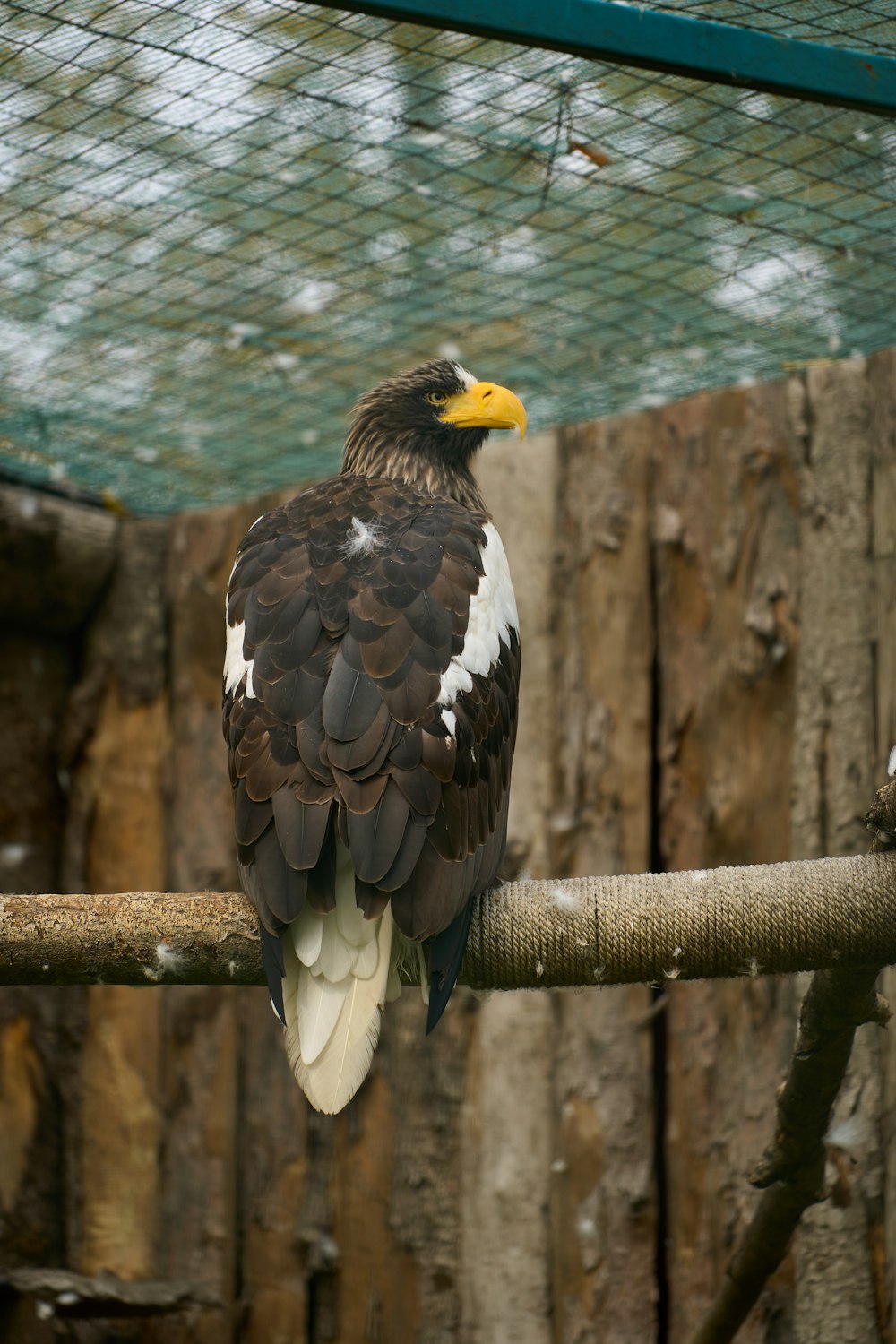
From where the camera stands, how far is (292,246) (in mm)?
4270

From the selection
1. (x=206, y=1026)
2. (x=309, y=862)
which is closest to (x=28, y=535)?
(x=206, y=1026)

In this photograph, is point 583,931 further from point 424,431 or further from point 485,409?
point 424,431

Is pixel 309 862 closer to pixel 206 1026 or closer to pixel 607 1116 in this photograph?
pixel 607 1116

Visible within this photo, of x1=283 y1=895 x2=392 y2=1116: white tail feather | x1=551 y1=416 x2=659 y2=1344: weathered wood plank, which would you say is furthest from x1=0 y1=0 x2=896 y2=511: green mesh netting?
x1=283 y1=895 x2=392 y2=1116: white tail feather

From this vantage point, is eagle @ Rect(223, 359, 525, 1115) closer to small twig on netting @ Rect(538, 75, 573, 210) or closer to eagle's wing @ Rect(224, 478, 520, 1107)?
eagle's wing @ Rect(224, 478, 520, 1107)

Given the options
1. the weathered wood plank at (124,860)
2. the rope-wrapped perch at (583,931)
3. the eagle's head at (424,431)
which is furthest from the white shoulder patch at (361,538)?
the weathered wood plank at (124,860)

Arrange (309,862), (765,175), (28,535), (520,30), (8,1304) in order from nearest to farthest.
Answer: (309,862) → (520,30) → (765,175) → (8,1304) → (28,535)

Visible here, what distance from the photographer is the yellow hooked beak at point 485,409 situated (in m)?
4.07

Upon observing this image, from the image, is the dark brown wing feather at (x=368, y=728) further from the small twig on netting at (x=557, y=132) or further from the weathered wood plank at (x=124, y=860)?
the weathered wood plank at (x=124, y=860)

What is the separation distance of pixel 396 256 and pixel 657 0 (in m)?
1.30

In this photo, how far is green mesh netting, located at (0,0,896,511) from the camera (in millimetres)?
3404

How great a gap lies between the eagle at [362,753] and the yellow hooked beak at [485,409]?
72 cm

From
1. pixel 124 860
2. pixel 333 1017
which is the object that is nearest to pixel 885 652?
pixel 333 1017

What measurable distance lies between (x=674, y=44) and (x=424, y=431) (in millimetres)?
1477
